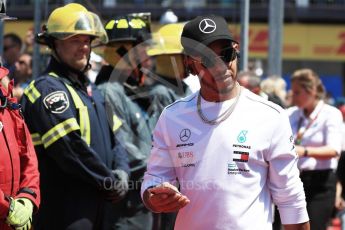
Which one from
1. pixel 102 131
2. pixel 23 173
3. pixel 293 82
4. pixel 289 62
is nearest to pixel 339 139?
pixel 293 82

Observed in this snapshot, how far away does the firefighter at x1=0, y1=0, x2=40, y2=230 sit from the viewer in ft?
14.7

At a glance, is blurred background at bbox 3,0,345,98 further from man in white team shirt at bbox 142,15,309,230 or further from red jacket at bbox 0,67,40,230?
man in white team shirt at bbox 142,15,309,230

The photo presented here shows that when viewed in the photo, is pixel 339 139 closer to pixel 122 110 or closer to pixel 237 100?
pixel 122 110

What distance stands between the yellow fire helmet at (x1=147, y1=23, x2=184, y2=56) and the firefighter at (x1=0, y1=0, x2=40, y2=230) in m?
2.70

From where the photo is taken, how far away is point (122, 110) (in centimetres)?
677

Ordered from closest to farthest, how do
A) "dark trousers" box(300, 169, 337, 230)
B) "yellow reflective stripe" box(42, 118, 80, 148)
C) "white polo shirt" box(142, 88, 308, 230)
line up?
"white polo shirt" box(142, 88, 308, 230)
"yellow reflective stripe" box(42, 118, 80, 148)
"dark trousers" box(300, 169, 337, 230)

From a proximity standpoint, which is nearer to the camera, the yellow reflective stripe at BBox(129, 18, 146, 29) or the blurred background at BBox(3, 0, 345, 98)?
the yellow reflective stripe at BBox(129, 18, 146, 29)

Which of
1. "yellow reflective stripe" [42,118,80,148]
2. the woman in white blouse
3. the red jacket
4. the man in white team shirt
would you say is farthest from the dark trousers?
the man in white team shirt

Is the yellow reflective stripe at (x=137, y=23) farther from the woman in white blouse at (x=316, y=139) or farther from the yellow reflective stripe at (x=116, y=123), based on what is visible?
the woman in white blouse at (x=316, y=139)

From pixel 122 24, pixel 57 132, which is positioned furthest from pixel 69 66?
pixel 122 24

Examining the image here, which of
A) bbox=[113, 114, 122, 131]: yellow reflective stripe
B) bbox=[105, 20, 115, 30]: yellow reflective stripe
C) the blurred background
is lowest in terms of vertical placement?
the blurred background

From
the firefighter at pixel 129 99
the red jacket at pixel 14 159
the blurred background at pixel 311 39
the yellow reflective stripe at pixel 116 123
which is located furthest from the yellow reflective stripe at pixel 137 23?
the blurred background at pixel 311 39

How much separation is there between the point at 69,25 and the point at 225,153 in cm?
245

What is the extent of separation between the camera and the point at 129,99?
22.8 feet
